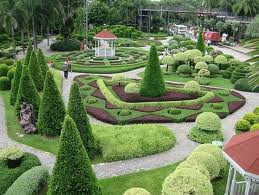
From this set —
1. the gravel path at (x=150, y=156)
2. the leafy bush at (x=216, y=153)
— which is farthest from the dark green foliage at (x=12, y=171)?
the leafy bush at (x=216, y=153)

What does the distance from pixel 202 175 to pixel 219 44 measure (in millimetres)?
52342

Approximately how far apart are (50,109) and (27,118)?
6.65 feet

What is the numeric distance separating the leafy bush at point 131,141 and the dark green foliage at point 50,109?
1925mm

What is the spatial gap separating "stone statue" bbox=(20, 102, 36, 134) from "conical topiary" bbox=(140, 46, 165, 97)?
7666 millimetres

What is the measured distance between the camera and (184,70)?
30.8 meters

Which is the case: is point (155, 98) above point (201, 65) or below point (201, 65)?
below

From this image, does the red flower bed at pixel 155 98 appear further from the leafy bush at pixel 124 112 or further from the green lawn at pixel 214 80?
the green lawn at pixel 214 80

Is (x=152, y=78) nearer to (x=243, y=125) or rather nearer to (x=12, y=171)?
(x=243, y=125)

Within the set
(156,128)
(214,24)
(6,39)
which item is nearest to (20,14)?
(6,39)

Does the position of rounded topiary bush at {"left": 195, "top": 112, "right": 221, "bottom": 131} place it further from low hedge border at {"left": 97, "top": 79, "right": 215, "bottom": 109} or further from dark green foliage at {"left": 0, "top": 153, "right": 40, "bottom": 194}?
dark green foliage at {"left": 0, "top": 153, "right": 40, "bottom": 194}

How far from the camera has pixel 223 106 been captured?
71.3 ft

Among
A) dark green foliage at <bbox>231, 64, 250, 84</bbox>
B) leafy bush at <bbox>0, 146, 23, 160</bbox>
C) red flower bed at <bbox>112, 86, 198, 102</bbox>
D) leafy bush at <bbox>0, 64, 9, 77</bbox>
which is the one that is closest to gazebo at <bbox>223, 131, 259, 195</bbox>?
leafy bush at <bbox>0, 146, 23, 160</bbox>

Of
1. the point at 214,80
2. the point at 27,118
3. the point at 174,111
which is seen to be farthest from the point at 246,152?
the point at 214,80

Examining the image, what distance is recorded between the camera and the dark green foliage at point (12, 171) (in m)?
12.1
